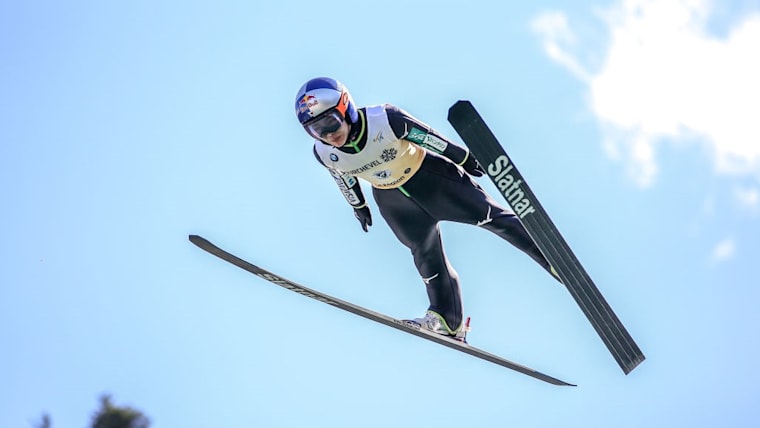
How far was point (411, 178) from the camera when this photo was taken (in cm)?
1120

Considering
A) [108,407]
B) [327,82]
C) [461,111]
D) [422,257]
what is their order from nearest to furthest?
[108,407]
[461,111]
[327,82]
[422,257]

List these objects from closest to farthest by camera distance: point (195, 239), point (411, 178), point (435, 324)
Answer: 1. point (195, 239)
2. point (411, 178)
3. point (435, 324)

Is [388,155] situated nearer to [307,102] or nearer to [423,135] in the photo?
[423,135]

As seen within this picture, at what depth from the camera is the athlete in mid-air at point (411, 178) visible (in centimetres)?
1066

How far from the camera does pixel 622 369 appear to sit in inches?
427

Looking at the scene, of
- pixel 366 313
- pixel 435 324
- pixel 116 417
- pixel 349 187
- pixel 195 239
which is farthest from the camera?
pixel 435 324

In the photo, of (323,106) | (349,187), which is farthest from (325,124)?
(349,187)

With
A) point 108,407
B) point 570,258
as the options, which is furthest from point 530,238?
point 108,407

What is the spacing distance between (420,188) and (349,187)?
2.65ft

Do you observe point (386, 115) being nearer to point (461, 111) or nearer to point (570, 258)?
point (461, 111)

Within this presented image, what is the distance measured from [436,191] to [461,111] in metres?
1.47

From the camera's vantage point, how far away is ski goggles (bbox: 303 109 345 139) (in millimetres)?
10508

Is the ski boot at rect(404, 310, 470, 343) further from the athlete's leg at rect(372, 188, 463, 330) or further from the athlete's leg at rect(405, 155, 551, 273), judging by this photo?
the athlete's leg at rect(405, 155, 551, 273)

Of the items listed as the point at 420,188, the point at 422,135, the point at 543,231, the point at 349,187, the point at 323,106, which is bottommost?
the point at 543,231
